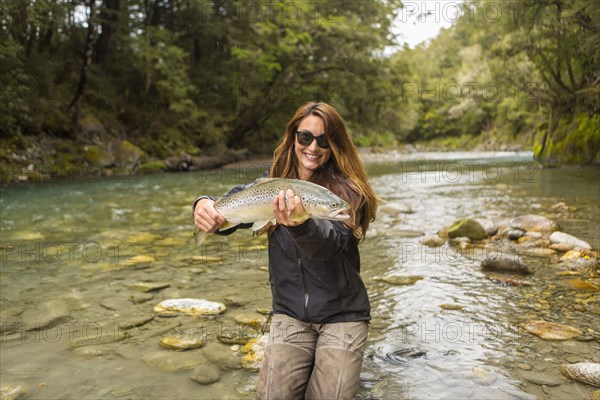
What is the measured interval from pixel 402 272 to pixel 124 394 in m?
4.28

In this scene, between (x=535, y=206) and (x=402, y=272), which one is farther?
(x=535, y=206)

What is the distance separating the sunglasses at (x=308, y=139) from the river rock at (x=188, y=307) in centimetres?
262

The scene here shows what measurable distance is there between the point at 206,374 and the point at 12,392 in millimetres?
1481

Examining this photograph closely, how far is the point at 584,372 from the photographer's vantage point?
11.6 feet

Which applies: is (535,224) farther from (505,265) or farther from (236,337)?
(236,337)

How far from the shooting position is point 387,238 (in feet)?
29.9

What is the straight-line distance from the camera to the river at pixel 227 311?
3725 mm

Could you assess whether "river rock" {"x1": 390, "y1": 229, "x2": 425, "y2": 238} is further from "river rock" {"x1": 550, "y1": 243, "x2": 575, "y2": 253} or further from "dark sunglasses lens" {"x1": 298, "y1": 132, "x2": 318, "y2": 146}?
"dark sunglasses lens" {"x1": 298, "y1": 132, "x2": 318, "y2": 146}

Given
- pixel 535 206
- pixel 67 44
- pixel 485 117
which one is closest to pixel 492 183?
pixel 535 206

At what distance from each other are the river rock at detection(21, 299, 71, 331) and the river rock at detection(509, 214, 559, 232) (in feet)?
26.1

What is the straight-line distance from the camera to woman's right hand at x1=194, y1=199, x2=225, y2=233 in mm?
3021

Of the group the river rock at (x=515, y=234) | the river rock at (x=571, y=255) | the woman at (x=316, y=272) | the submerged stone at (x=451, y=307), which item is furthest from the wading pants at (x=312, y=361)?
the river rock at (x=515, y=234)

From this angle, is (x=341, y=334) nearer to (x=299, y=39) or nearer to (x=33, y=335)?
(x=33, y=335)

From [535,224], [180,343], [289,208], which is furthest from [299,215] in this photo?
[535,224]
